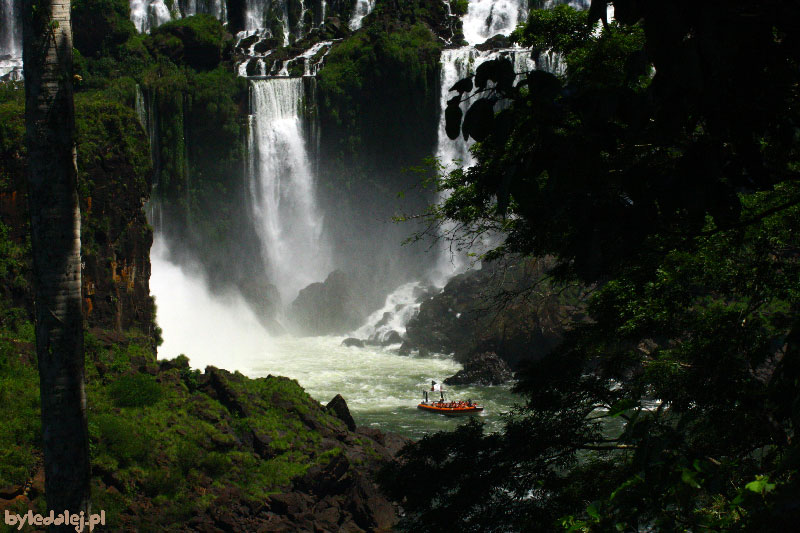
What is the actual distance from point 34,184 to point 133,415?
30.4 ft

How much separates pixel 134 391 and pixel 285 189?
2319cm

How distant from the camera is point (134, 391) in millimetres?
13406

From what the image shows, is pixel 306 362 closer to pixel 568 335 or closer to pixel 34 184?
pixel 568 335

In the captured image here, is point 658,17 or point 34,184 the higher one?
point 658,17

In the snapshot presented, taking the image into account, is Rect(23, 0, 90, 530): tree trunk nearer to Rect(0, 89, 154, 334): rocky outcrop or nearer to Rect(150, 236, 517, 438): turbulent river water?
Rect(0, 89, 154, 334): rocky outcrop

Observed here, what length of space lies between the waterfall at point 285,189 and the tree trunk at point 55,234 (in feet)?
97.1

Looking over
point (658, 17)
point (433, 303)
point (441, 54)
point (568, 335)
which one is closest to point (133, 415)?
point (568, 335)

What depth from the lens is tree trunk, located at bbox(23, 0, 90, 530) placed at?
439cm

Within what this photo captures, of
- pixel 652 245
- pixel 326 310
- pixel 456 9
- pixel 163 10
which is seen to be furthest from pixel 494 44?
pixel 652 245

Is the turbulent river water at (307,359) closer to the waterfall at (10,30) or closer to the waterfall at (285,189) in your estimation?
the waterfall at (285,189)

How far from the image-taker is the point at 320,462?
13406 millimetres

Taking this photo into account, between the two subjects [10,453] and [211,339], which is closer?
[10,453]

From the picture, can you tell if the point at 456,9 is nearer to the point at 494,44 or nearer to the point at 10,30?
the point at 494,44

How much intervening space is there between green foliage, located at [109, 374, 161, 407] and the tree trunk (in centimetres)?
913
